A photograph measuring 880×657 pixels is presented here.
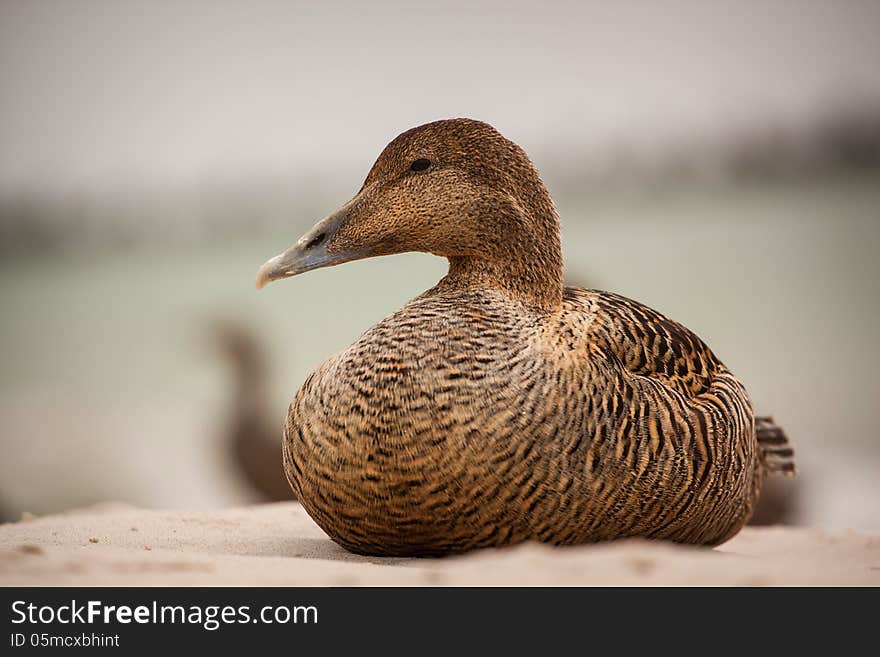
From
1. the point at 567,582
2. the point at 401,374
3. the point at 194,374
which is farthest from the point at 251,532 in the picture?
the point at 194,374

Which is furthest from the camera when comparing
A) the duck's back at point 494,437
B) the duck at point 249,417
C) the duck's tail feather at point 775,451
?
the duck at point 249,417

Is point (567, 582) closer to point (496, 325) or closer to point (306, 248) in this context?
point (496, 325)

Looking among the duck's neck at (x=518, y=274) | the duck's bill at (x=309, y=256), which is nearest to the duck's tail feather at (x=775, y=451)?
the duck's neck at (x=518, y=274)

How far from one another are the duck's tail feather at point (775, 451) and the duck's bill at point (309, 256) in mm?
1685

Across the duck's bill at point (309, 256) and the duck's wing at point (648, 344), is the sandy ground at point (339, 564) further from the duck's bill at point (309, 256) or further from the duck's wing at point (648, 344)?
the duck's bill at point (309, 256)

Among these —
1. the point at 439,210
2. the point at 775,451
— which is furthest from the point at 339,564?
the point at 775,451

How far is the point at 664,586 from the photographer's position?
88.0 inches

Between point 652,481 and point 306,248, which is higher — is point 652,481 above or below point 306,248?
below

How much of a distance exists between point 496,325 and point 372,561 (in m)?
0.72

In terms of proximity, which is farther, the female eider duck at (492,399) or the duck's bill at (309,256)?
the duck's bill at (309,256)

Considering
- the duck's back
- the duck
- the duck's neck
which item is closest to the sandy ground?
the duck's back

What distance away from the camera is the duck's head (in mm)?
3260

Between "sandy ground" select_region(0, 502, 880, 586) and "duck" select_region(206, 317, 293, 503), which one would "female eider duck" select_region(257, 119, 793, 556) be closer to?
"sandy ground" select_region(0, 502, 880, 586)

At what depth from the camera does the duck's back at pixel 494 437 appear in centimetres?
282
